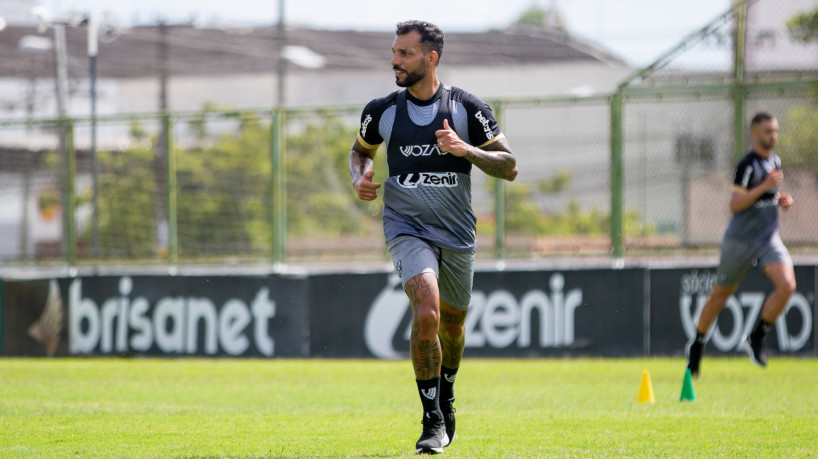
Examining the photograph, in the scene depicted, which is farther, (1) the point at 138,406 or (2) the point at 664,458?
(1) the point at 138,406

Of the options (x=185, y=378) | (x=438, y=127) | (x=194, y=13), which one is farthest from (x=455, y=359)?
(x=194, y=13)

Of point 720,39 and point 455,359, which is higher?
point 720,39

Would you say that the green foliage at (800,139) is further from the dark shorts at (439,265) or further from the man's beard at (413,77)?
the man's beard at (413,77)

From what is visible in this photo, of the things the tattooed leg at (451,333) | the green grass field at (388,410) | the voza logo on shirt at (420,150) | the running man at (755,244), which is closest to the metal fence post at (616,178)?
the green grass field at (388,410)

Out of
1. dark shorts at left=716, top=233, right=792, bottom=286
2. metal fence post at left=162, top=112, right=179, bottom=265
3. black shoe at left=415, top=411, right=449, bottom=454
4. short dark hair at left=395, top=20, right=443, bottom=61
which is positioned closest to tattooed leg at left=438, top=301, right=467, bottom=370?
black shoe at left=415, top=411, right=449, bottom=454

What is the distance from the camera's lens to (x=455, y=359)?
6.71m

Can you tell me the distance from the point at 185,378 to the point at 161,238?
3.88 metres

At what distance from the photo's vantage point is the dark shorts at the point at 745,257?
10234 mm

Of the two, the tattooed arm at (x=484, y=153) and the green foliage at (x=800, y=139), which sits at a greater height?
the green foliage at (x=800, y=139)

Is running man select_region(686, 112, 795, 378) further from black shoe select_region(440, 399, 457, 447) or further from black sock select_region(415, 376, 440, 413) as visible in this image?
black sock select_region(415, 376, 440, 413)

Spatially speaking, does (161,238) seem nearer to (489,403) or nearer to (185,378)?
(185,378)

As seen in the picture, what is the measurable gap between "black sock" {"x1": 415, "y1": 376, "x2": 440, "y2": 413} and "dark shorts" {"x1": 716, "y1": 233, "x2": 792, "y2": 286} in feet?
16.2

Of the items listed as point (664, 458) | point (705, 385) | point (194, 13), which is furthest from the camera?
point (194, 13)

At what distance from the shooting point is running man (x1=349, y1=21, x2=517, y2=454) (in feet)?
20.7
